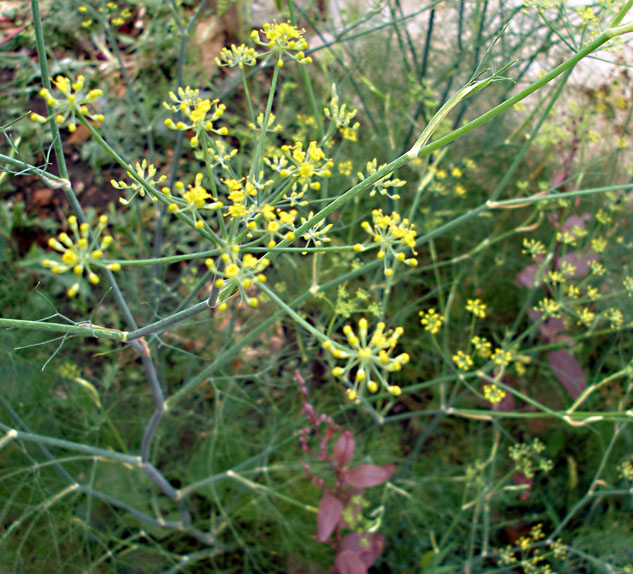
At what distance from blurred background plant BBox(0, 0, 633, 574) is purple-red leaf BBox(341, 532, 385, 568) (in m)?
0.03

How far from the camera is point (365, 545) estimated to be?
193 centimetres

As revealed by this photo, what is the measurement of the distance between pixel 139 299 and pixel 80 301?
0.39 meters

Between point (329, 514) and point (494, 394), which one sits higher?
point (494, 394)

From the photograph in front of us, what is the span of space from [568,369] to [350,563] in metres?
1.34

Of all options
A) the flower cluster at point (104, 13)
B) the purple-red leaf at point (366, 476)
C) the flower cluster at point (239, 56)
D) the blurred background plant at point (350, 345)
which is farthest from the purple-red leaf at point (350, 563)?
the flower cluster at point (104, 13)

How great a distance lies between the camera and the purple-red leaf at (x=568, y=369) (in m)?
2.43

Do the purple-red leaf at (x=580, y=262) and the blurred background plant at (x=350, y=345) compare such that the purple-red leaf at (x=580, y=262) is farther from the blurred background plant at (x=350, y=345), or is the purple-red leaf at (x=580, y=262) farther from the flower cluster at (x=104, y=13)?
the flower cluster at (x=104, y=13)

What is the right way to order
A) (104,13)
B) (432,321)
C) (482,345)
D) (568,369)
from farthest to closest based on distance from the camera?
(568,369), (104,13), (482,345), (432,321)

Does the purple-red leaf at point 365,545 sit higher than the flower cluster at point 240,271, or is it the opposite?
the flower cluster at point 240,271

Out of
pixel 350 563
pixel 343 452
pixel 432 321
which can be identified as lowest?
pixel 350 563

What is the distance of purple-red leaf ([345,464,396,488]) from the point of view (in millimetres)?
1884

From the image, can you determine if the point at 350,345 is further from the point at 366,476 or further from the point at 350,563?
the point at 350,563

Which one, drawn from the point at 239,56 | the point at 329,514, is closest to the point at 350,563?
the point at 329,514

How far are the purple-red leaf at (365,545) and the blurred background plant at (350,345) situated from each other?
28 millimetres
